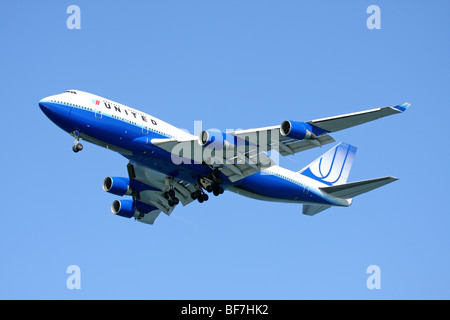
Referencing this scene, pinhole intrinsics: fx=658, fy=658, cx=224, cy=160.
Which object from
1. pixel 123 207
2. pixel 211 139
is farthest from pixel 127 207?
pixel 211 139

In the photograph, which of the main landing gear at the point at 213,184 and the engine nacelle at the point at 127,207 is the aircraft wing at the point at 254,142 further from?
the engine nacelle at the point at 127,207

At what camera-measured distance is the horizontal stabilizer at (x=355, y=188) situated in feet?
138

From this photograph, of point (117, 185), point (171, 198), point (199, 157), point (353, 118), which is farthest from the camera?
A: point (117, 185)

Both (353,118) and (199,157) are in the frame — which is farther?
(199,157)

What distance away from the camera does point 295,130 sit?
37312 millimetres

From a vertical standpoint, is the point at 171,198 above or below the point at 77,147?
below

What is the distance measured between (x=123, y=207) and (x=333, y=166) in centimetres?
1609

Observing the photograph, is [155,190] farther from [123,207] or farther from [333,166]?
[333,166]

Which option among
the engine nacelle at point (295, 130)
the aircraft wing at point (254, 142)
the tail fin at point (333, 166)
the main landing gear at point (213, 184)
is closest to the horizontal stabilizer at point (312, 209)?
the tail fin at point (333, 166)

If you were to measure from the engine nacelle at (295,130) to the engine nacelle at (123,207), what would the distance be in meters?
16.0

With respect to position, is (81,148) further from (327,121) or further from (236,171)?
(327,121)

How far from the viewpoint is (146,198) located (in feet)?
160

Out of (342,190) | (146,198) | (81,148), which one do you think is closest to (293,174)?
(342,190)

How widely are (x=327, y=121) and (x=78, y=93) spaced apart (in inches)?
583
